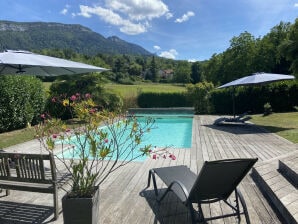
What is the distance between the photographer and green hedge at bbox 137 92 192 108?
24.8 m

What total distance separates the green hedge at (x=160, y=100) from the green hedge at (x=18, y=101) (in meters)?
12.8

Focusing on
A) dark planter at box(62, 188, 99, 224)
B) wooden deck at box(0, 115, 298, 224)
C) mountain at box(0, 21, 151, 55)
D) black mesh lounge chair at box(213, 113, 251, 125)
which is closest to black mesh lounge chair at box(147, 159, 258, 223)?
wooden deck at box(0, 115, 298, 224)

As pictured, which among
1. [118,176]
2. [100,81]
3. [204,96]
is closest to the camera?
[118,176]

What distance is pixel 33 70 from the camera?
22.7ft

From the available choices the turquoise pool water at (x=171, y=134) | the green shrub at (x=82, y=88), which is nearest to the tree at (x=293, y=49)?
the turquoise pool water at (x=171, y=134)

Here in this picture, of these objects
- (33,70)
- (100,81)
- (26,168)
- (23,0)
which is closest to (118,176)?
(26,168)

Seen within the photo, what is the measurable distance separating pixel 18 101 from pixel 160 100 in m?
15.1

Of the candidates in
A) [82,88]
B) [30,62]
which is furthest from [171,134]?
[30,62]

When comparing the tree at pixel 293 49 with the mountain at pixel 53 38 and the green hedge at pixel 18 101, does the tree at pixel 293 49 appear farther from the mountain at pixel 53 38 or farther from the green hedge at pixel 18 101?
the mountain at pixel 53 38

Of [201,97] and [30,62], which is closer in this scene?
[30,62]

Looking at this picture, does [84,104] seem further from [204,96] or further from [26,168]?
[204,96]

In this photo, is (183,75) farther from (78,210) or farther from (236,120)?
(78,210)

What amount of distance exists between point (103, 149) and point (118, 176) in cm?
266

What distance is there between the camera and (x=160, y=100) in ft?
82.0
